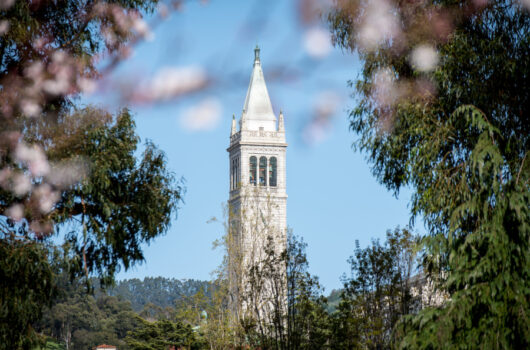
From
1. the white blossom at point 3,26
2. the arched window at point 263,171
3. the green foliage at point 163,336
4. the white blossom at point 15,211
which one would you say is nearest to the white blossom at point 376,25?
the white blossom at point 3,26

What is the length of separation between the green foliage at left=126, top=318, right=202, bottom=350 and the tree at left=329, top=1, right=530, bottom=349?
30.8 metres

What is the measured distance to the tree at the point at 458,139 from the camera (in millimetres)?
10406

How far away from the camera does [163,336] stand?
4603 centimetres

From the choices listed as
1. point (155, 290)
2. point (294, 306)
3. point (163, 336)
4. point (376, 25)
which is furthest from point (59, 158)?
point (155, 290)

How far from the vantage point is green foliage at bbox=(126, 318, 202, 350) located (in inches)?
1759

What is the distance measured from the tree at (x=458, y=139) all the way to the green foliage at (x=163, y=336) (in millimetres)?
30839

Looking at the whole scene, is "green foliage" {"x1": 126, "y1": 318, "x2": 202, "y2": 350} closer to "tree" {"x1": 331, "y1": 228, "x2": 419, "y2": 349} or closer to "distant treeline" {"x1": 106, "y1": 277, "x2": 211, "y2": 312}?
"tree" {"x1": 331, "y1": 228, "x2": 419, "y2": 349}

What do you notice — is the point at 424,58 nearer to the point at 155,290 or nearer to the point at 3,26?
the point at 3,26

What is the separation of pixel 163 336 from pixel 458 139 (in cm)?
3485

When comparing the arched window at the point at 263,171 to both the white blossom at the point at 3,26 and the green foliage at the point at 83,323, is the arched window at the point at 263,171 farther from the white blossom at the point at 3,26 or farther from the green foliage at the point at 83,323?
the white blossom at the point at 3,26

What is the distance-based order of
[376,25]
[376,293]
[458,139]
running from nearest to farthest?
[458,139]
[376,25]
[376,293]

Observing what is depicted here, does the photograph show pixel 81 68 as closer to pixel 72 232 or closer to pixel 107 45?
pixel 107 45

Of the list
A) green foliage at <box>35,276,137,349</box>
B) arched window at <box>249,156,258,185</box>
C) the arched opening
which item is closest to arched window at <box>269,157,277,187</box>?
the arched opening

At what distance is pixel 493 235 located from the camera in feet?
34.7
